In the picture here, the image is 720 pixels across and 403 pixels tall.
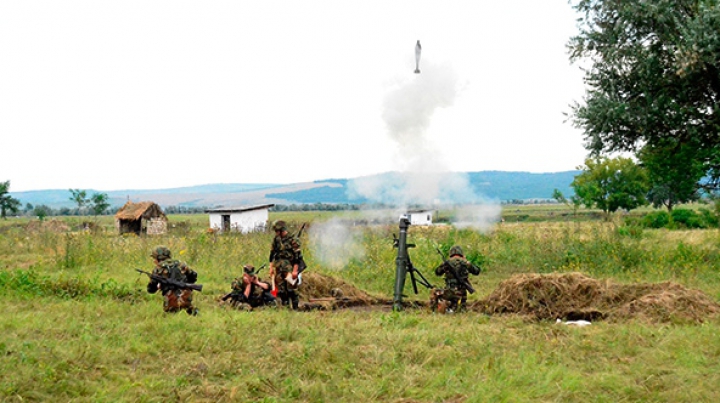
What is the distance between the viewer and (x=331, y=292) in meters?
14.0

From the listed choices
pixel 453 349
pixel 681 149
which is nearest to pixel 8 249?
pixel 453 349

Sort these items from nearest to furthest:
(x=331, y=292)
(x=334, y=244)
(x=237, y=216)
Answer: (x=331, y=292) → (x=334, y=244) → (x=237, y=216)

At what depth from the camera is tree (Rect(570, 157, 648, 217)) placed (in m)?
71.8

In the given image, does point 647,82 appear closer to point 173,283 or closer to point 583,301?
point 583,301

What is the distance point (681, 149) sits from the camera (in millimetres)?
20469

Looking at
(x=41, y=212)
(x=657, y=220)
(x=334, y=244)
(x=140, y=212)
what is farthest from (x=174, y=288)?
(x=41, y=212)

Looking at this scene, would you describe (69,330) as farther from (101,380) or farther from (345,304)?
(345,304)

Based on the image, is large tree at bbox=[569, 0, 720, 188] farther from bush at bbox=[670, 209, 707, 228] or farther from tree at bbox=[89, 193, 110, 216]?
tree at bbox=[89, 193, 110, 216]

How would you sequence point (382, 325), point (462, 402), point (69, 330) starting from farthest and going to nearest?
point (382, 325)
point (69, 330)
point (462, 402)

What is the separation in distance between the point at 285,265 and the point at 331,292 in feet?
5.70

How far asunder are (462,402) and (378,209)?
9614mm

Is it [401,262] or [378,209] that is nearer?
[401,262]

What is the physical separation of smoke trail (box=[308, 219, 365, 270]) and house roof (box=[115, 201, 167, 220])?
2924 centimetres

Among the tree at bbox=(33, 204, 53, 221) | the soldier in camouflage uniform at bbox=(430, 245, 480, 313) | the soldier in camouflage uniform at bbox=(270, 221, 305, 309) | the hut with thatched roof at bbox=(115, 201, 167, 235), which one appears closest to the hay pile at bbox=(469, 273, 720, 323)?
the soldier in camouflage uniform at bbox=(430, 245, 480, 313)
